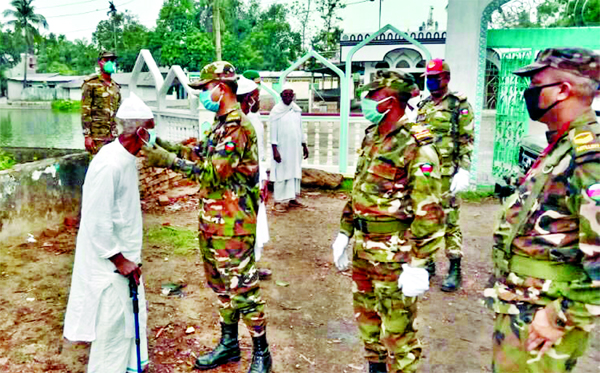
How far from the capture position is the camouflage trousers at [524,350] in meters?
1.86

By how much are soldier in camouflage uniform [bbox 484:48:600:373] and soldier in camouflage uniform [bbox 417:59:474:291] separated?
229cm

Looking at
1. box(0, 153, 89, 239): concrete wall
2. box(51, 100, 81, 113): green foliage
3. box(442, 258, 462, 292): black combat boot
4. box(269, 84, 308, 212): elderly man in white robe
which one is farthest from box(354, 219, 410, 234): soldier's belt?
box(51, 100, 81, 113): green foliage

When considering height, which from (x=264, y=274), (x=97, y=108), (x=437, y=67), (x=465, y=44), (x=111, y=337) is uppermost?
(x=465, y=44)

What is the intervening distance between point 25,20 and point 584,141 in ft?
208

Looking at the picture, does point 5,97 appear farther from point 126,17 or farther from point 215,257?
point 215,257

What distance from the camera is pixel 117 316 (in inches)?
104

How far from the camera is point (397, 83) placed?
8.54ft

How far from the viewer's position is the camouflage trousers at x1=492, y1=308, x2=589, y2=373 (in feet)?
6.11

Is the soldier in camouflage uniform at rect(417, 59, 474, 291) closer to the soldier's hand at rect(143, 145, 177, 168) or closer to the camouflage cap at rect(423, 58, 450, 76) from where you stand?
the camouflage cap at rect(423, 58, 450, 76)

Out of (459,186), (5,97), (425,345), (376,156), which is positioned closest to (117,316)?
(376,156)

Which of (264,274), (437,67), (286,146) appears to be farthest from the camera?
(286,146)

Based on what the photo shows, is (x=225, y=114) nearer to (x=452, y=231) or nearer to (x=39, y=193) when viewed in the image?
(x=452, y=231)

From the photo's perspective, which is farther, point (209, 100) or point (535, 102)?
point (209, 100)

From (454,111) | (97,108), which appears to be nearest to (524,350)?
(454,111)
